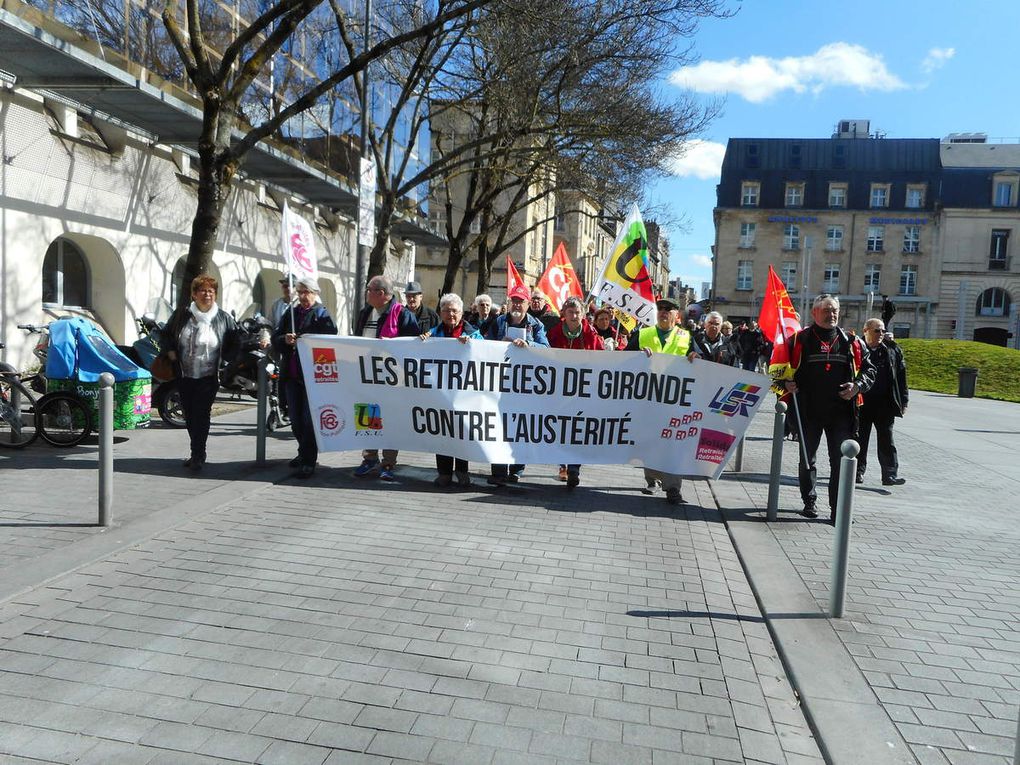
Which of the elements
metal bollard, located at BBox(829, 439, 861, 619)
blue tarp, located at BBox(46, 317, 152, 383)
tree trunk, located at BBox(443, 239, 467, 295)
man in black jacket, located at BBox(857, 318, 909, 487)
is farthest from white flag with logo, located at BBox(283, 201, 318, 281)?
tree trunk, located at BBox(443, 239, 467, 295)

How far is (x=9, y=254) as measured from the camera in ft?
41.7

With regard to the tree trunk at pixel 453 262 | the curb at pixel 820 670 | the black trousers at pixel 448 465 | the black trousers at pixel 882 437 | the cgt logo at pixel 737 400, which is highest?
the tree trunk at pixel 453 262

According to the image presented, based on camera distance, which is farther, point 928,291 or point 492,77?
point 928,291

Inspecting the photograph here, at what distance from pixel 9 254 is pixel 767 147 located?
69780 mm

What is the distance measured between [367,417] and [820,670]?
197 inches

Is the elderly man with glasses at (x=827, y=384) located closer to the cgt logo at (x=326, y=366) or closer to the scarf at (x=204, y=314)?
the cgt logo at (x=326, y=366)

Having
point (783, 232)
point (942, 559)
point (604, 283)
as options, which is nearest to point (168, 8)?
point (604, 283)

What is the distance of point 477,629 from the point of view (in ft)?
14.5

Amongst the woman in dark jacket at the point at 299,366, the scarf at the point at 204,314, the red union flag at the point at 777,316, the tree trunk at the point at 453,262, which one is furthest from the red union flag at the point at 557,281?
the scarf at the point at 204,314

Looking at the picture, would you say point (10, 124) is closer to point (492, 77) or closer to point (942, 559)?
point (492, 77)

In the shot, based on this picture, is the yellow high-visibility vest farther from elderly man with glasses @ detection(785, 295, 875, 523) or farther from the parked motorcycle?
the parked motorcycle

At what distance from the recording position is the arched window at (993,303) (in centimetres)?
6456

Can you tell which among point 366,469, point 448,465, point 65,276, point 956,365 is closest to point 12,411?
point 366,469

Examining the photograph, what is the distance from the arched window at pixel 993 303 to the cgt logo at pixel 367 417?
225 feet
